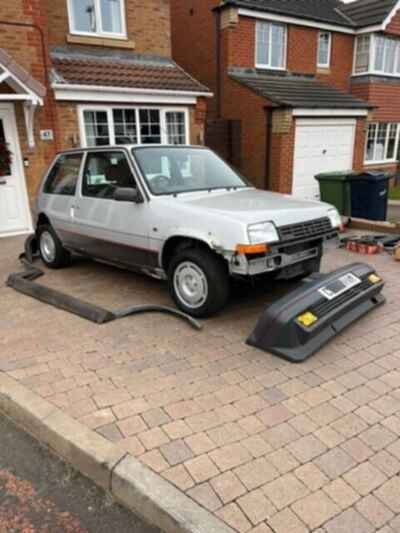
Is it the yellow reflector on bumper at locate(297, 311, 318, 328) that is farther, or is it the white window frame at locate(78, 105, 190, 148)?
the white window frame at locate(78, 105, 190, 148)

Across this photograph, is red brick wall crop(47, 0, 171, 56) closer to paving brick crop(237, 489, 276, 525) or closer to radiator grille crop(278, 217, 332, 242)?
radiator grille crop(278, 217, 332, 242)

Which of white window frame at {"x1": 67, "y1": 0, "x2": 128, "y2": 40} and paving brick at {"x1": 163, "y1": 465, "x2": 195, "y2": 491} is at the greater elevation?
white window frame at {"x1": 67, "y1": 0, "x2": 128, "y2": 40}

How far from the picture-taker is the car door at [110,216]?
4.73m

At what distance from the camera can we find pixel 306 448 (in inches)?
100

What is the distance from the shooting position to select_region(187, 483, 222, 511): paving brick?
7.03 feet

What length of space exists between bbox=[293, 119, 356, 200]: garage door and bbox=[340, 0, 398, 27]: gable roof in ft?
15.2

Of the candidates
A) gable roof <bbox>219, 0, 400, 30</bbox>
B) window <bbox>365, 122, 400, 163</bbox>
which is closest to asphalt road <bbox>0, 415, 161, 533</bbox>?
gable roof <bbox>219, 0, 400, 30</bbox>

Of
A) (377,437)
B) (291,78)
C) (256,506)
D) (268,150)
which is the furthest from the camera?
(291,78)

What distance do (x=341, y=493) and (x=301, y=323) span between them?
154 cm

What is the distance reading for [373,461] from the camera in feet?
8.00

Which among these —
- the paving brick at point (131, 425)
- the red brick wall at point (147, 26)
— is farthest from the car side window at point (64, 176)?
the red brick wall at point (147, 26)

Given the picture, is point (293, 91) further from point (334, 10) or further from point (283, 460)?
point (283, 460)

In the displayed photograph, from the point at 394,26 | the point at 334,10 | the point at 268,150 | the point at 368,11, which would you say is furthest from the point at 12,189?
the point at 394,26

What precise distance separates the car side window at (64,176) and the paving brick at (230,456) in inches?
165
